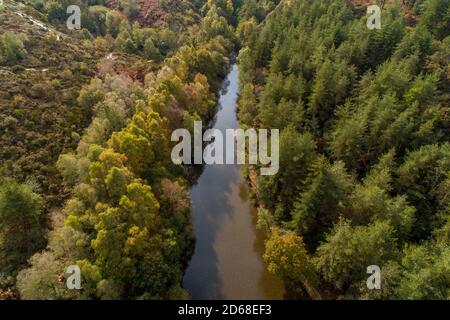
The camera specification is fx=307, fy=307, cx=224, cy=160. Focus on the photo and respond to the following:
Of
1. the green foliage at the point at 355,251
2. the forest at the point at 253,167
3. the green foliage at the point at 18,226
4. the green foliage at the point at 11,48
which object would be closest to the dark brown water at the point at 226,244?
the forest at the point at 253,167

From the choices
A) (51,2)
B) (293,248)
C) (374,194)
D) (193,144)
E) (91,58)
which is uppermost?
(51,2)

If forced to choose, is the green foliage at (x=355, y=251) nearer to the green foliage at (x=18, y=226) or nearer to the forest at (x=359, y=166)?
the forest at (x=359, y=166)

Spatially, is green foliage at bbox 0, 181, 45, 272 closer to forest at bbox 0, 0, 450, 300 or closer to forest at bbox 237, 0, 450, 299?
forest at bbox 0, 0, 450, 300

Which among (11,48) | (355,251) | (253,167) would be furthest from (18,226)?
(11,48)

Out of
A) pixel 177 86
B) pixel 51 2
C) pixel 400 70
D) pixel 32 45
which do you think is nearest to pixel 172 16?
pixel 51 2

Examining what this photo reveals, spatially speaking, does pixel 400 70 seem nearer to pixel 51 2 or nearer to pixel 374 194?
pixel 374 194

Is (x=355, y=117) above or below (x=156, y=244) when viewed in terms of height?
above
